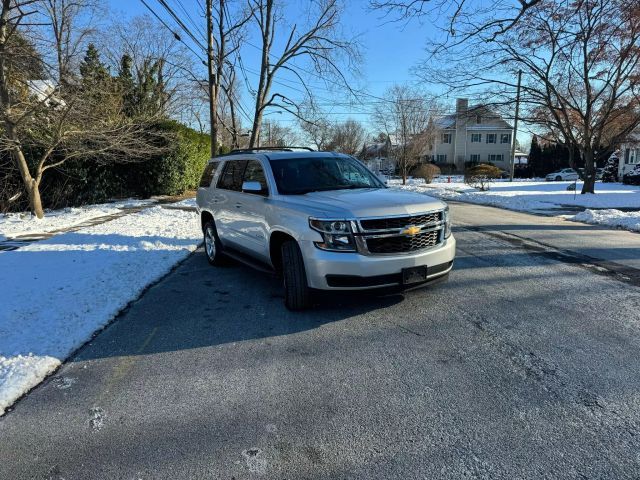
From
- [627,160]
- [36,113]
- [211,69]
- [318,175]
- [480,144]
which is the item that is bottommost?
[318,175]

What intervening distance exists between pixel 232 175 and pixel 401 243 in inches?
137

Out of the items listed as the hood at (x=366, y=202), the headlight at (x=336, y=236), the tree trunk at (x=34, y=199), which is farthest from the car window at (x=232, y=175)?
the tree trunk at (x=34, y=199)

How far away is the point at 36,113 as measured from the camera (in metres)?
11.6

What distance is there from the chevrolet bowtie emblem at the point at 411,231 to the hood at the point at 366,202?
16cm

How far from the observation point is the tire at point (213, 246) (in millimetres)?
7578

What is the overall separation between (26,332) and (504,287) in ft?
18.4

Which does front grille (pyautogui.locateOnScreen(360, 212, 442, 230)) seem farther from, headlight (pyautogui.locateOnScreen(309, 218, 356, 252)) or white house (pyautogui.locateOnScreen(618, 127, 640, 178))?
white house (pyautogui.locateOnScreen(618, 127, 640, 178))

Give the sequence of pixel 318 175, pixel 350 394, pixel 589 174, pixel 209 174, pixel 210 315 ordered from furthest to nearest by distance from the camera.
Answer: pixel 589 174 < pixel 209 174 < pixel 318 175 < pixel 210 315 < pixel 350 394

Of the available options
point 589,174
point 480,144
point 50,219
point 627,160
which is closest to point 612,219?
point 589,174

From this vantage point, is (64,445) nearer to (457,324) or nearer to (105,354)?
(105,354)

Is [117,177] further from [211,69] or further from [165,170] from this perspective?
[211,69]

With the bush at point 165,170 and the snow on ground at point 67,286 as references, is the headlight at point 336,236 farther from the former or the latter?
the bush at point 165,170

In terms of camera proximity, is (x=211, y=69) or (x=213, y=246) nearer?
(x=213, y=246)

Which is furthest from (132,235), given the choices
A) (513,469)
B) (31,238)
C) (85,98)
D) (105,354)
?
(513,469)
